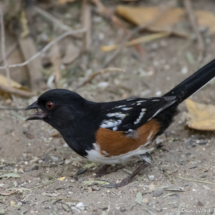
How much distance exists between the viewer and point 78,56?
190 inches

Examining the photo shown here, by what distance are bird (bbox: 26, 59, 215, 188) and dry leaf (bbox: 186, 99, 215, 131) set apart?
477mm

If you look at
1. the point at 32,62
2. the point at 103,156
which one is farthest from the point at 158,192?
the point at 32,62

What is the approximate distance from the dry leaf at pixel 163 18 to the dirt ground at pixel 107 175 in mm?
860

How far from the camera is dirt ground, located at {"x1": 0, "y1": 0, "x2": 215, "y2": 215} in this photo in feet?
8.16

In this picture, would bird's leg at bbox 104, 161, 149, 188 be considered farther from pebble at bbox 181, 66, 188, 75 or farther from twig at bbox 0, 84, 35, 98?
pebble at bbox 181, 66, 188, 75

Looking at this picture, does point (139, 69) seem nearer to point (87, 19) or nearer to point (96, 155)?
point (87, 19)

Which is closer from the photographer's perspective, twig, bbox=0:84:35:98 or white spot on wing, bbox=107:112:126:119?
white spot on wing, bbox=107:112:126:119

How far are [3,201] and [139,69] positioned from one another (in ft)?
9.37

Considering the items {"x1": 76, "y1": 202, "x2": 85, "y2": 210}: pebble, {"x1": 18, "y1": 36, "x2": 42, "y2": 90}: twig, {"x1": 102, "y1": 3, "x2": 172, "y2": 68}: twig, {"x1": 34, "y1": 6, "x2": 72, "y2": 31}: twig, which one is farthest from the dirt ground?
{"x1": 34, "y1": 6, "x2": 72, "y2": 31}: twig

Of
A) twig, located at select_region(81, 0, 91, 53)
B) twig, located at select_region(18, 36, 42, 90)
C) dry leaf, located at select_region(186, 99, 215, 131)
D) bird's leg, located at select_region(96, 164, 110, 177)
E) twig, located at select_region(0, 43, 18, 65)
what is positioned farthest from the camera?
twig, located at select_region(81, 0, 91, 53)

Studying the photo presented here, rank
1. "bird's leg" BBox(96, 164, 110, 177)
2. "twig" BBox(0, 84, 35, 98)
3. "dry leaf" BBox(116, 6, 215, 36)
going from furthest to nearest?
"dry leaf" BBox(116, 6, 215, 36) → "twig" BBox(0, 84, 35, 98) → "bird's leg" BBox(96, 164, 110, 177)

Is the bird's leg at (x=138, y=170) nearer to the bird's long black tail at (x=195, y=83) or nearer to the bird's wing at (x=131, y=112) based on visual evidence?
the bird's wing at (x=131, y=112)

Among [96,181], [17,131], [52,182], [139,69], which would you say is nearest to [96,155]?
[96,181]

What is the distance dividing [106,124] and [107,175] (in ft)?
1.69
